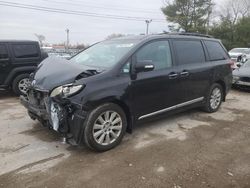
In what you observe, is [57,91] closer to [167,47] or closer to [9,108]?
[167,47]

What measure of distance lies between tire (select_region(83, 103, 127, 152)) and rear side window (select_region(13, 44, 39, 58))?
5.11 metres

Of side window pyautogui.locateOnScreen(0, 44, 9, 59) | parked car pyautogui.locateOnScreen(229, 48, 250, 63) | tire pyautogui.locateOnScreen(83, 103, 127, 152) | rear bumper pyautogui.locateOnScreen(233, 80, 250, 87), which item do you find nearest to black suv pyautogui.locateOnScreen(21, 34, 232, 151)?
tire pyautogui.locateOnScreen(83, 103, 127, 152)

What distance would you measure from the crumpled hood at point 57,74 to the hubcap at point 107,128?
2.17 feet

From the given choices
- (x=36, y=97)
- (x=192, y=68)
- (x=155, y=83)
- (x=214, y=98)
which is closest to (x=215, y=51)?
(x=214, y=98)

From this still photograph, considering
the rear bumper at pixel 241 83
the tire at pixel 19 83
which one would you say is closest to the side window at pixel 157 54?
the tire at pixel 19 83

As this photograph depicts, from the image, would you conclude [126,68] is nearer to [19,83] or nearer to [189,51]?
[189,51]

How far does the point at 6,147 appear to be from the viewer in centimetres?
405

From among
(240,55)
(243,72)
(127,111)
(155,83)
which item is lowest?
(127,111)

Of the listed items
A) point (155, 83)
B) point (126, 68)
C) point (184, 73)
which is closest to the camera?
point (126, 68)

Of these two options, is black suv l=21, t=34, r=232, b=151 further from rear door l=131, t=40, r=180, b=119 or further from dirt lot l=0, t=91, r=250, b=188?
dirt lot l=0, t=91, r=250, b=188

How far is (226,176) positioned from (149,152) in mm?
1107

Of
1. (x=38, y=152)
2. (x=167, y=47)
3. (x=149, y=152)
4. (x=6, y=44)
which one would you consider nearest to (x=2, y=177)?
(x=38, y=152)

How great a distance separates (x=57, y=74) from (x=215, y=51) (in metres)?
3.74

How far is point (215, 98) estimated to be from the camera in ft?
20.0
